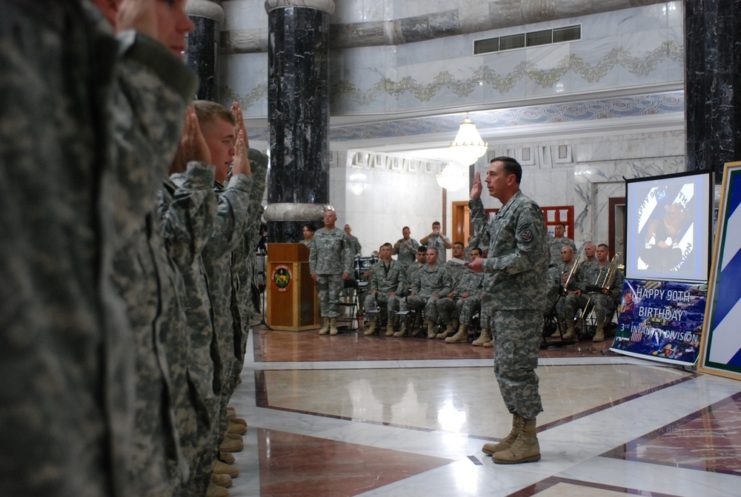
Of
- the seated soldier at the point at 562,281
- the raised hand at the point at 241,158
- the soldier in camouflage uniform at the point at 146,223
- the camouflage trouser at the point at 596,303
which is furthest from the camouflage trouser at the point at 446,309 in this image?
the soldier in camouflage uniform at the point at 146,223

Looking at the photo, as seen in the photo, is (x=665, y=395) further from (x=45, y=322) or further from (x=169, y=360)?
(x=45, y=322)

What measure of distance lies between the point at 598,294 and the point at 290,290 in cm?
417

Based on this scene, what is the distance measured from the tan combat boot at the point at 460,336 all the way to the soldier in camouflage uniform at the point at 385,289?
3.33ft

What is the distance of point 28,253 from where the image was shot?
2.35 feet

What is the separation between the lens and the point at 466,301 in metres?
9.77

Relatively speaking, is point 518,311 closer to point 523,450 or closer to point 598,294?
point 523,450

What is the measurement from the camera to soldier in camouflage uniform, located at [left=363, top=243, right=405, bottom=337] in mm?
10539

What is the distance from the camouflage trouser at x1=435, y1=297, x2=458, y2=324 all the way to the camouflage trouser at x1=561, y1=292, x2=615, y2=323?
137 cm

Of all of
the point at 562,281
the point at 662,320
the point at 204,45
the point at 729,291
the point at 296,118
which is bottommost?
the point at 662,320

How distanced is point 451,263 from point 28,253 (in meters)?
9.80

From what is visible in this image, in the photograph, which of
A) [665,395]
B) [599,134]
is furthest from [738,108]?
[599,134]

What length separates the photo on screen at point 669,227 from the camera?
24.2ft

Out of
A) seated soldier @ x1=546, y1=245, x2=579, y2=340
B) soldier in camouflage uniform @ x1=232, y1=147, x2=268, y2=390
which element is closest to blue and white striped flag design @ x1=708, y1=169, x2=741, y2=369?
seated soldier @ x1=546, y1=245, x2=579, y2=340

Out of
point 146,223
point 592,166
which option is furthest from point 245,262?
point 592,166
